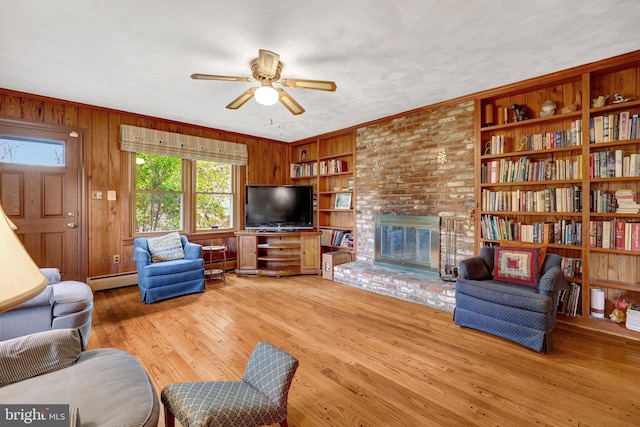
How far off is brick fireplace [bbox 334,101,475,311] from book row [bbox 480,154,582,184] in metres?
0.22

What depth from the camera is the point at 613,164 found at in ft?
9.18

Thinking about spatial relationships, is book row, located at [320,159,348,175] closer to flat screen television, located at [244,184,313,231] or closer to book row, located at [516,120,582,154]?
flat screen television, located at [244,184,313,231]

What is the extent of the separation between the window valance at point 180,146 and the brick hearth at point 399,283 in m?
2.81

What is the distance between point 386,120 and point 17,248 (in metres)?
4.57

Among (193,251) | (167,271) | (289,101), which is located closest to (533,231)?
(289,101)

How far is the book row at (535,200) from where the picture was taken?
301cm

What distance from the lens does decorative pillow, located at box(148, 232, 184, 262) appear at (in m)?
3.99

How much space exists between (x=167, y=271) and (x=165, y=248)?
44 cm

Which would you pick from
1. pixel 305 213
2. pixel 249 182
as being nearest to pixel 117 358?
pixel 305 213

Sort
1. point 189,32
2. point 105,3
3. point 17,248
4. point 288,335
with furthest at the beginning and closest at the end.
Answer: point 288,335, point 189,32, point 105,3, point 17,248

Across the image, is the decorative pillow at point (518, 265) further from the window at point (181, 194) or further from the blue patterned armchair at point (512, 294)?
the window at point (181, 194)

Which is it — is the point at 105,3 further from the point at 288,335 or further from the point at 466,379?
the point at 466,379

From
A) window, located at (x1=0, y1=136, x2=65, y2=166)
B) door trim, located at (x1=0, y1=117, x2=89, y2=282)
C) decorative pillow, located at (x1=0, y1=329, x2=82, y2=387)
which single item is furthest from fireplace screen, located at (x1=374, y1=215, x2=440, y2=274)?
window, located at (x1=0, y1=136, x2=65, y2=166)

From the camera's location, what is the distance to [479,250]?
3615mm
